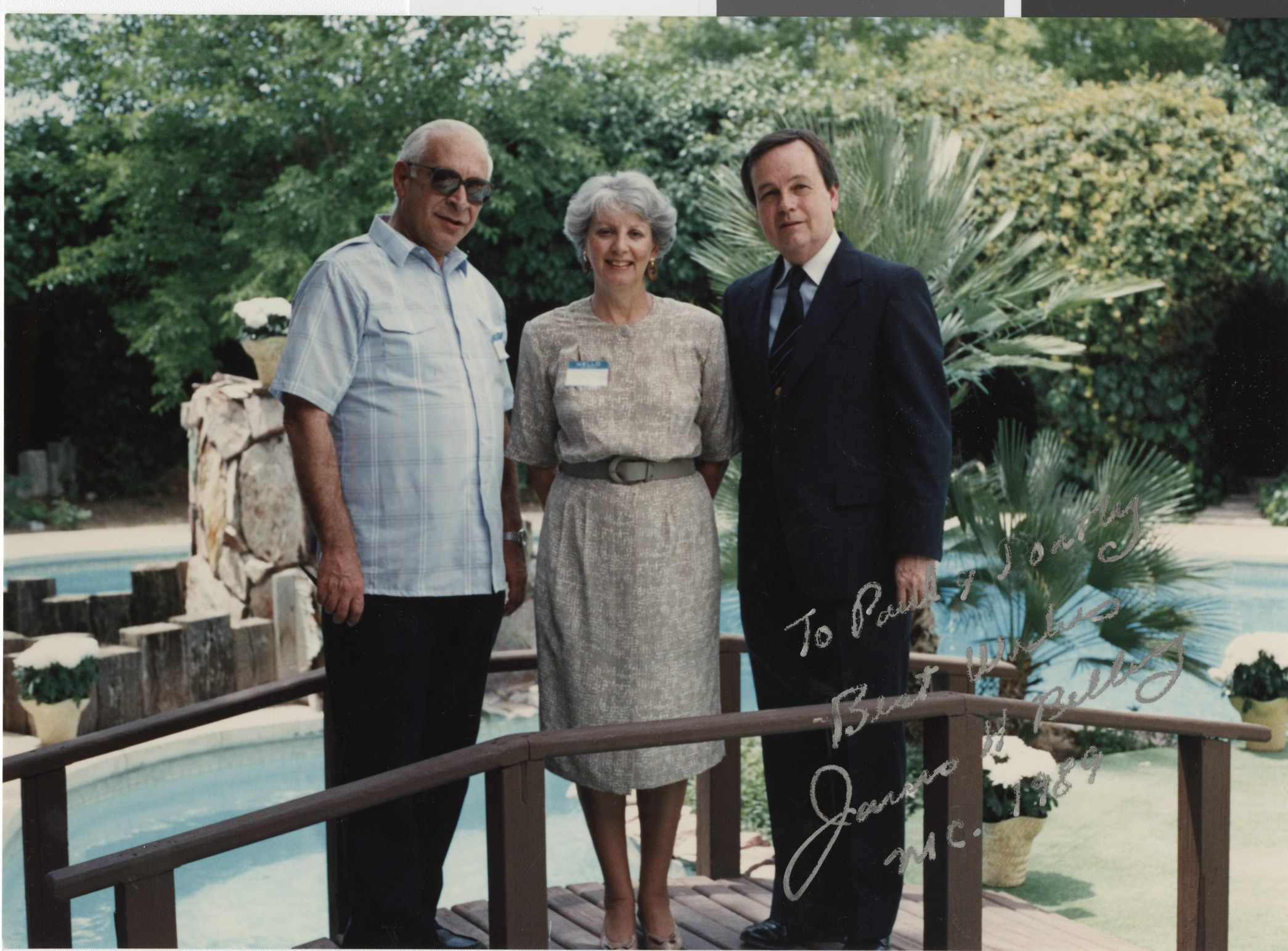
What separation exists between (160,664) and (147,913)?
6.26ft

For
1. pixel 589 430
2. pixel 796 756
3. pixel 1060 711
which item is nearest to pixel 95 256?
pixel 589 430

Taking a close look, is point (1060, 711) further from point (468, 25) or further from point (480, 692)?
point (468, 25)

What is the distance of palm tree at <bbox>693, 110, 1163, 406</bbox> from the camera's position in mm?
3045

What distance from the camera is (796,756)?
2.74 meters

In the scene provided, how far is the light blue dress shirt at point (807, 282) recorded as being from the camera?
104 inches

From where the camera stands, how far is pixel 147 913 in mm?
1949

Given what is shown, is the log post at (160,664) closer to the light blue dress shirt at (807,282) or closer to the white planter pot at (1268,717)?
the light blue dress shirt at (807,282)

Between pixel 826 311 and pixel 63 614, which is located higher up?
pixel 826 311

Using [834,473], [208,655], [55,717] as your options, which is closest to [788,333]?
[834,473]

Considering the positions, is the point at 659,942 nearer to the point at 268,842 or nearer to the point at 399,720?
the point at 399,720

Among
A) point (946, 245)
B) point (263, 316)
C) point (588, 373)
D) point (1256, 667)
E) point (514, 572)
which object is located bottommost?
point (1256, 667)

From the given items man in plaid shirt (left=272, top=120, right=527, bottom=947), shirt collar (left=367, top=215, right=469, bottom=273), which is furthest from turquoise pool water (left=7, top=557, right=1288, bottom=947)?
shirt collar (left=367, top=215, right=469, bottom=273)

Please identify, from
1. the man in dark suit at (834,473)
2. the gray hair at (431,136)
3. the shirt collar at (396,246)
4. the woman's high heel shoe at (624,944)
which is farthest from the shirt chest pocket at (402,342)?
the woman's high heel shoe at (624,944)

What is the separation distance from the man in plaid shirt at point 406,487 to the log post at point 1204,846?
6.47ft
